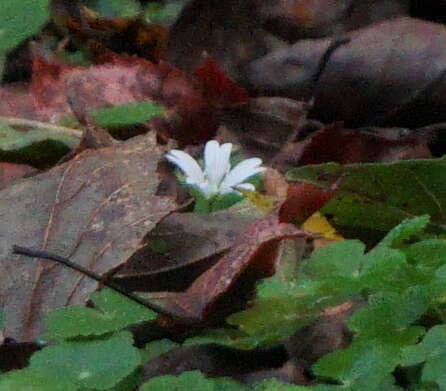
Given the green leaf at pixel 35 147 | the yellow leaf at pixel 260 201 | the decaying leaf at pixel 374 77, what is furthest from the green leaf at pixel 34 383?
the decaying leaf at pixel 374 77

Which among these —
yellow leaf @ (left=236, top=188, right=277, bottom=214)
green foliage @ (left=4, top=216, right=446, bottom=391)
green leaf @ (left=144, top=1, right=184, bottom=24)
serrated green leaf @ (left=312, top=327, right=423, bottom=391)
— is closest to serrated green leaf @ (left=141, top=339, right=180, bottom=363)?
green foliage @ (left=4, top=216, right=446, bottom=391)

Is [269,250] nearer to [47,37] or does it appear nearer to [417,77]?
[417,77]

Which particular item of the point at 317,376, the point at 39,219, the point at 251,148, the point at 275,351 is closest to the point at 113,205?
the point at 39,219

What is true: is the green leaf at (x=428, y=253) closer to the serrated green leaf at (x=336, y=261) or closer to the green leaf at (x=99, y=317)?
the serrated green leaf at (x=336, y=261)

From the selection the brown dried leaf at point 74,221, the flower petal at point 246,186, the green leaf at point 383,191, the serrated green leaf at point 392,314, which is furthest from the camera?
the flower petal at point 246,186

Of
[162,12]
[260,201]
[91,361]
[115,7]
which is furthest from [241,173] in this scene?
[115,7]

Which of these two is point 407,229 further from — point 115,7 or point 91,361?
point 115,7
